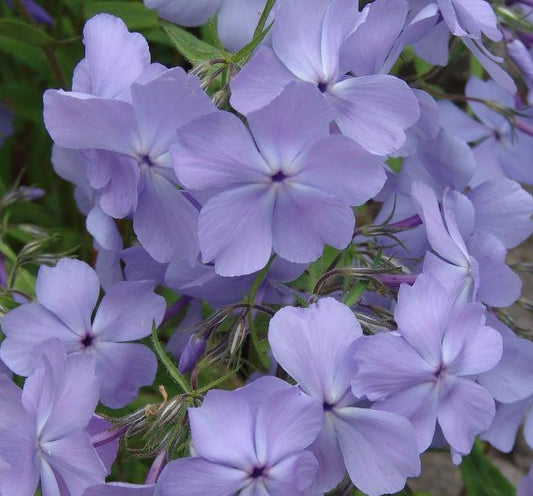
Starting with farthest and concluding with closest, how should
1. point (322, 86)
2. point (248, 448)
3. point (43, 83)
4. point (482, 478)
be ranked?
1. point (43, 83)
2. point (482, 478)
3. point (322, 86)
4. point (248, 448)

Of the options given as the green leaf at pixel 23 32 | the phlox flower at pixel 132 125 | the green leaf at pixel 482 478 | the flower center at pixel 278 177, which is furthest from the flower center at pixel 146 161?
the green leaf at pixel 482 478

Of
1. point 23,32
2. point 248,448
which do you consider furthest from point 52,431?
point 23,32

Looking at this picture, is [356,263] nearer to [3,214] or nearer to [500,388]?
[500,388]

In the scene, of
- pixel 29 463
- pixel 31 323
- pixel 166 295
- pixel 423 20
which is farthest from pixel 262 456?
pixel 166 295

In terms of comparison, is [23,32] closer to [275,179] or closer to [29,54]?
[29,54]

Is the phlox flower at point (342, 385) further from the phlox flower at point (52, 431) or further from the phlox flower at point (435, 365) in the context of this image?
the phlox flower at point (52, 431)

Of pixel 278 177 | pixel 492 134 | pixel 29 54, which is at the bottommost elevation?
pixel 29 54

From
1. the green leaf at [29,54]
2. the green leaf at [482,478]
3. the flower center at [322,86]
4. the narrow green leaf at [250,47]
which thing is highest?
the narrow green leaf at [250,47]
